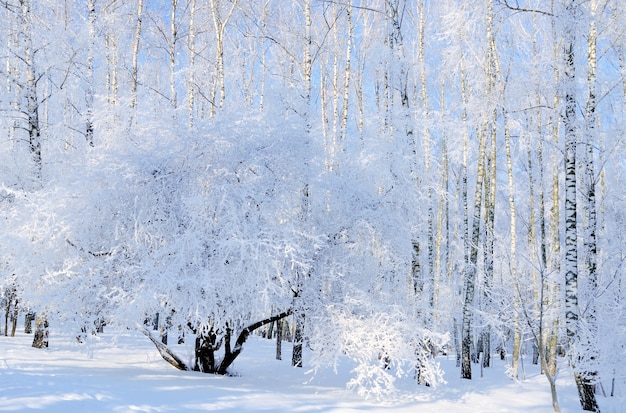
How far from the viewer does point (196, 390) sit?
6809 mm

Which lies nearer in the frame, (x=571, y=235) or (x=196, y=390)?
(x=196, y=390)

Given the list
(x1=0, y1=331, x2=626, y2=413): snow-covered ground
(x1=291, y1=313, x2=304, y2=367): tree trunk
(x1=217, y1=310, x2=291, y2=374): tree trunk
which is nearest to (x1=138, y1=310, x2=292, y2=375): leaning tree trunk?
(x1=217, y1=310, x2=291, y2=374): tree trunk

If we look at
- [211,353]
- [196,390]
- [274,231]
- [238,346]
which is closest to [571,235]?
[274,231]

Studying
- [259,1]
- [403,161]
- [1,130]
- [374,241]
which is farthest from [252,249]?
[259,1]

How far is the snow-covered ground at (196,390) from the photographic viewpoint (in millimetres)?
5484

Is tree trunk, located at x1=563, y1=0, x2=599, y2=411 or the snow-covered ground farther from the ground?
tree trunk, located at x1=563, y1=0, x2=599, y2=411

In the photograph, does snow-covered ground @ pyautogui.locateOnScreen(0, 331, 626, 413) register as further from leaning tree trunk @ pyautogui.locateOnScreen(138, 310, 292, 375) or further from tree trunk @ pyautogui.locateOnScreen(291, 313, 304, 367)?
tree trunk @ pyautogui.locateOnScreen(291, 313, 304, 367)

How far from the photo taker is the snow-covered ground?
216 inches

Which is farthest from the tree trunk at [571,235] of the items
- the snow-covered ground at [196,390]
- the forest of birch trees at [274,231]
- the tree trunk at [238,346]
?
the tree trunk at [238,346]

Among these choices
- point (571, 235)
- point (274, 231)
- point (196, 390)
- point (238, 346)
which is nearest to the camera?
point (196, 390)

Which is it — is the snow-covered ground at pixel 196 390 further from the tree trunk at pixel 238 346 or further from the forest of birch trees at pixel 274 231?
the forest of birch trees at pixel 274 231

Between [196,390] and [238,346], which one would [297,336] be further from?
[196,390]

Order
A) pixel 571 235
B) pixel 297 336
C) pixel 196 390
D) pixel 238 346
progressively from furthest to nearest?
pixel 297 336 < pixel 238 346 < pixel 571 235 < pixel 196 390

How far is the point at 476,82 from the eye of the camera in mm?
12023
